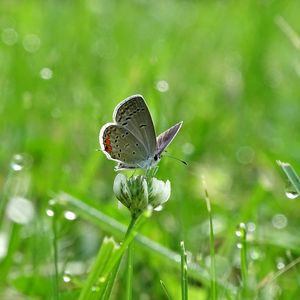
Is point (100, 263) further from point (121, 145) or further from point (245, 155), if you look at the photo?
point (245, 155)

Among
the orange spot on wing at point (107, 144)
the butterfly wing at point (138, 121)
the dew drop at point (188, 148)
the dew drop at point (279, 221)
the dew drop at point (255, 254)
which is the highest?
the dew drop at point (188, 148)

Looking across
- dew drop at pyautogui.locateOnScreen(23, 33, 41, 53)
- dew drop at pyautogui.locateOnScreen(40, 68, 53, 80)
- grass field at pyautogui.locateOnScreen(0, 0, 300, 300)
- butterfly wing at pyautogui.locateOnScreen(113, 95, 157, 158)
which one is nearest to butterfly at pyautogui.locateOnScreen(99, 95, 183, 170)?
butterfly wing at pyautogui.locateOnScreen(113, 95, 157, 158)

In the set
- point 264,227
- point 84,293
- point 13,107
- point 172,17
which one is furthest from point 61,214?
point 172,17

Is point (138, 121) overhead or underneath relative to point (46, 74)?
underneath

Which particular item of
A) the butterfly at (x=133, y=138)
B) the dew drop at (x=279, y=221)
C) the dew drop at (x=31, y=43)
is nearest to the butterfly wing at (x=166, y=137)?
the butterfly at (x=133, y=138)

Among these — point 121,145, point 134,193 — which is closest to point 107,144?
point 121,145

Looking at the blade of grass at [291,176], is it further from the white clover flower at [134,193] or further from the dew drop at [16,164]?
the dew drop at [16,164]

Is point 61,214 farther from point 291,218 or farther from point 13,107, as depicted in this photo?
point 13,107
